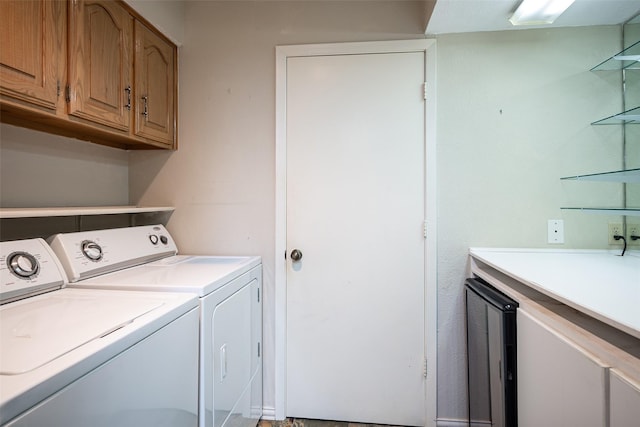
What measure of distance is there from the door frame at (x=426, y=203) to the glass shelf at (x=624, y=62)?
850mm

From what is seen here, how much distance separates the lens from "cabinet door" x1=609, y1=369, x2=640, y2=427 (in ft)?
2.04

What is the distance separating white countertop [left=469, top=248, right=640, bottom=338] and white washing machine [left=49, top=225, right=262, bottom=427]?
1.20 metres

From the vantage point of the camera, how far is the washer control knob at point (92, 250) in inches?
48.4

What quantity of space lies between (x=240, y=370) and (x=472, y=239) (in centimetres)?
143

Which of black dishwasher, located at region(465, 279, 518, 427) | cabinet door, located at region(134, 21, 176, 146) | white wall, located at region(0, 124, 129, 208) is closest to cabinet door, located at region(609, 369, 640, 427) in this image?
black dishwasher, located at region(465, 279, 518, 427)

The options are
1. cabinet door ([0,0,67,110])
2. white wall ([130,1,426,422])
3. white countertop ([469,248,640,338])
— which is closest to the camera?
white countertop ([469,248,640,338])

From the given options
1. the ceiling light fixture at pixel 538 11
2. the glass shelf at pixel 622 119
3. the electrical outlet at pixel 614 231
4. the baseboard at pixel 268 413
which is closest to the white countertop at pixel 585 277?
the electrical outlet at pixel 614 231

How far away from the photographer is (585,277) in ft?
3.41

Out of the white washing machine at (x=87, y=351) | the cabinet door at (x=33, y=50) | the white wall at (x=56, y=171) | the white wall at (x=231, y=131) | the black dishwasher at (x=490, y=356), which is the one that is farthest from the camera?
the white wall at (x=231, y=131)

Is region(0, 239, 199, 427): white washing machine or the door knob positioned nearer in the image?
region(0, 239, 199, 427): white washing machine

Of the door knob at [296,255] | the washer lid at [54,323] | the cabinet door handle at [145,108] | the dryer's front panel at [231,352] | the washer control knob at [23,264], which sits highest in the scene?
the cabinet door handle at [145,108]

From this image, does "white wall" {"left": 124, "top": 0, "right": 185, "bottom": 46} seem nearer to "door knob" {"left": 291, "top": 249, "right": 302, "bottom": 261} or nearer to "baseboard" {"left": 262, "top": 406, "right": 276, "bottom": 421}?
"door knob" {"left": 291, "top": 249, "right": 302, "bottom": 261}

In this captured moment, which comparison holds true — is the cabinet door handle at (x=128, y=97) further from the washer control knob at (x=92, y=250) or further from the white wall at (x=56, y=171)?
the washer control knob at (x=92, y=250)

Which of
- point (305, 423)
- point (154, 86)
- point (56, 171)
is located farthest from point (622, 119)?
point (56, 171)
